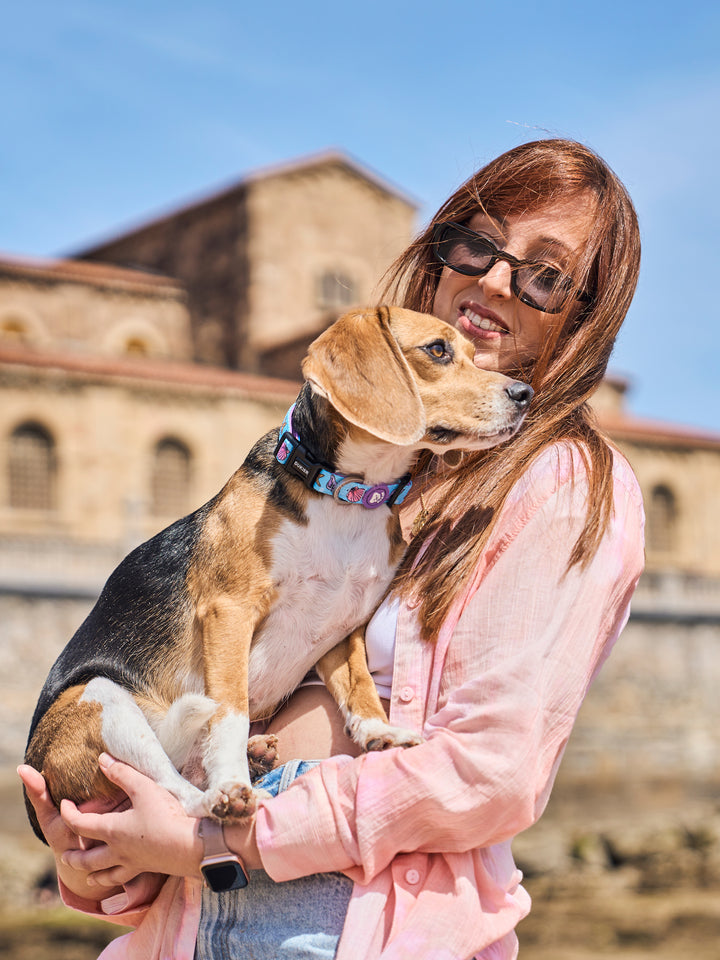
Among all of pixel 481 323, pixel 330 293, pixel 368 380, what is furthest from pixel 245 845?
pixel 330 293

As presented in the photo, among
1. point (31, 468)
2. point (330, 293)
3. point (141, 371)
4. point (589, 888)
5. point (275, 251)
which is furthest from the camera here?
point (330, 293)

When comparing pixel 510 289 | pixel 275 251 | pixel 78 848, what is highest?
pixel 510 289

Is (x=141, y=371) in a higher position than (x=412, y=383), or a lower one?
lower

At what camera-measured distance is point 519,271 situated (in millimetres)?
2809

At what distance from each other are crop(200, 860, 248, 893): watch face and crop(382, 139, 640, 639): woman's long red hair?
2.03 ft

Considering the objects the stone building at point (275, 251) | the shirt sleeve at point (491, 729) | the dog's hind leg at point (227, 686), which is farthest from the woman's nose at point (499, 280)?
the stone building at point (275, 251)

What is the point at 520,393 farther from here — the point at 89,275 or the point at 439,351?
the point at 89,275

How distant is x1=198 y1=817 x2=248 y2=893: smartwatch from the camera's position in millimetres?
2240

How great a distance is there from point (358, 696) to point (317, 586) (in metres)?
0.27

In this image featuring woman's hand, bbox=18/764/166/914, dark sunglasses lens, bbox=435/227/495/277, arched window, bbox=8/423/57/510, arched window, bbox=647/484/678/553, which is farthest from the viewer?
arched window, bbox=647/484/678/553

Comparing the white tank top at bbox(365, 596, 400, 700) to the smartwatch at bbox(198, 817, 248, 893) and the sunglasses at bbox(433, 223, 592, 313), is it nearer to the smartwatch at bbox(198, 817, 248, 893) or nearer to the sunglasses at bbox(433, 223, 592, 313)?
the smartwatch at bbox(198, 817, 248, 893)

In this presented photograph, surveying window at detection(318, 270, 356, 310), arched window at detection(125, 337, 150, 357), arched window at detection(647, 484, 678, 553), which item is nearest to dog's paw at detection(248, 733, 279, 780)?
arched window at detection(647, 484, 678, 553)

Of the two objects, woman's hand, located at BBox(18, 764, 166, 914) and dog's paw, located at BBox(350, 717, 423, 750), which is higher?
dog's paw, located at BBox(350, 717, 423, 750)

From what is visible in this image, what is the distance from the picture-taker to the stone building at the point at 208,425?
23516 mm
